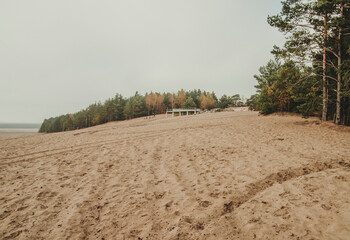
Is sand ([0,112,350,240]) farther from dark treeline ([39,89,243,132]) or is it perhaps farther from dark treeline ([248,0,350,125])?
dark treeline ([39,89,243,132])

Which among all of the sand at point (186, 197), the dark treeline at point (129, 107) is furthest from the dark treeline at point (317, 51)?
the dark treeline at point (129, 107)

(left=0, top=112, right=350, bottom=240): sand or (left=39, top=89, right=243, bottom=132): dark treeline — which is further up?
(left=39, top=89, right=243, bottom=132): dark treeline

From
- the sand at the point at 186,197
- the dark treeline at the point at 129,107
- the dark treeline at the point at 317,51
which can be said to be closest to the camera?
the sand at the point at 186,197

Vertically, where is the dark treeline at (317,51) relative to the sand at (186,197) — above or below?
above

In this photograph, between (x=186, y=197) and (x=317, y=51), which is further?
(x=317, y=51)

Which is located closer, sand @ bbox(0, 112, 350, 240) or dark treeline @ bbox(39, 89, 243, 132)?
sand @ bbox(0, 112, 350, 240)

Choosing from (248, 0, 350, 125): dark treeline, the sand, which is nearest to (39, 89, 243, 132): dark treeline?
(248, 0, 350, 125): dark treeline

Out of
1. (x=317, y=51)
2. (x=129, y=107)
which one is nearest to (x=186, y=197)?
(x=317, y=51)

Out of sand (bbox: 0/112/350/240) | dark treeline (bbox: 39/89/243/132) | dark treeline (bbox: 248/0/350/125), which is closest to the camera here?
sand (bbox: 0/112/350/240)

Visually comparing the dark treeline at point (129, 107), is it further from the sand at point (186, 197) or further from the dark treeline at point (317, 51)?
the sand at point (186, 197)

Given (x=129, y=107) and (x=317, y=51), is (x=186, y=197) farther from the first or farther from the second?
(x=129, y=107)

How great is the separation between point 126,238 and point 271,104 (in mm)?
26004

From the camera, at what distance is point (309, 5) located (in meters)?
11.3

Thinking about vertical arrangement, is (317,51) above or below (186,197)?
above
